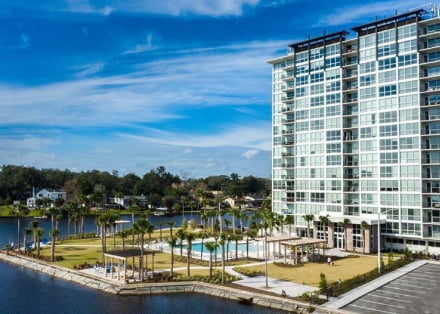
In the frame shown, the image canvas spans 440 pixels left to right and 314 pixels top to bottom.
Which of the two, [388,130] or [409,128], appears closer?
[409,128]

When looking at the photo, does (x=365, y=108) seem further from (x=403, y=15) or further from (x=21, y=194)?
(x=21, y=194)

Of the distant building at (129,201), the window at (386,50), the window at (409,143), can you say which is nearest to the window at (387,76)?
the window at (386,50)

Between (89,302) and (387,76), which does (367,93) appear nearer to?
(387,76)

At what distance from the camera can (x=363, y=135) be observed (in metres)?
79.8

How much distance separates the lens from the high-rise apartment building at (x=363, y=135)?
71688 millimetres

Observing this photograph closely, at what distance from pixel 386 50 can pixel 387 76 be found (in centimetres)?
476

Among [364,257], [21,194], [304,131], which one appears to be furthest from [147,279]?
[21,194]

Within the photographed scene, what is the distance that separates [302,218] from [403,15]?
140 ft

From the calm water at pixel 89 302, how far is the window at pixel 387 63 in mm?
52458

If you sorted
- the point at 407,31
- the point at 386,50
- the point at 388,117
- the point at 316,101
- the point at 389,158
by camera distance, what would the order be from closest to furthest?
1. the point at 407,31
2. the point at 389,158
3. the point at 388,117
4. the point at 386,50
5. the point at 316,101

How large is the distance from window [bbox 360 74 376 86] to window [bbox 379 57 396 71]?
2162 mm

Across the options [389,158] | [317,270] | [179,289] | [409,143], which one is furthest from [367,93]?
[179,289]

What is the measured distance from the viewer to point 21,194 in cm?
19512

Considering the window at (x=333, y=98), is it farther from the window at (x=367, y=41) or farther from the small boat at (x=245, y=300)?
the small boat at (x=245, y=300)
